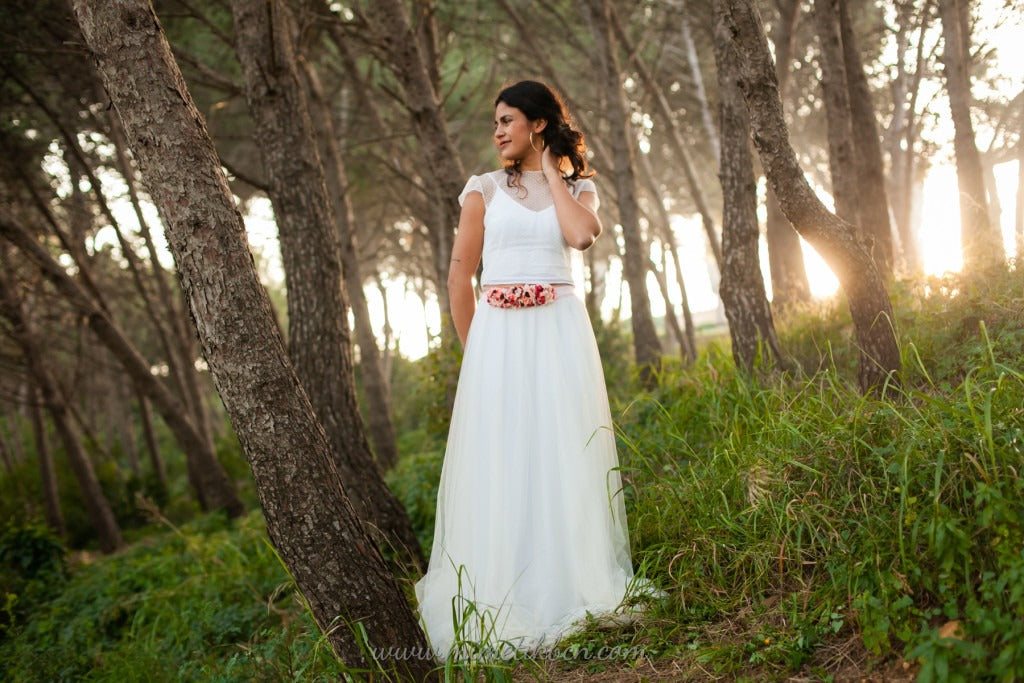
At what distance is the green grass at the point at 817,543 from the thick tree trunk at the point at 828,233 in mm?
169

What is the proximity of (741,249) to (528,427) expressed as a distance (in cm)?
273

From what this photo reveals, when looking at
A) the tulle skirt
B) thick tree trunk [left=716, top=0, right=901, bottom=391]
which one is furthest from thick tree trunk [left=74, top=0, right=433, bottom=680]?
thick tree trunk [left=716, top=0, right=901, bottom=391]

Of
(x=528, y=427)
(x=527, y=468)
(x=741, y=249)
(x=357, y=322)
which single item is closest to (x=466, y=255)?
(x=528, y=427)

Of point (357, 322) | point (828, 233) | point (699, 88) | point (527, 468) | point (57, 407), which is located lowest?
point (527, 468)

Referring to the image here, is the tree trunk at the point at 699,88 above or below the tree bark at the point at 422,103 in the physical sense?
above

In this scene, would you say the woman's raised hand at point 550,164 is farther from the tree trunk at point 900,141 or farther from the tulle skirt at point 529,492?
the tree trunk at point 900,141

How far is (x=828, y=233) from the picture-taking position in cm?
428

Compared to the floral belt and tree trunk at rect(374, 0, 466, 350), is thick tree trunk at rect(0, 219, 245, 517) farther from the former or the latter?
the floral belt

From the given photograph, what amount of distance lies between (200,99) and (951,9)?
1074 cm

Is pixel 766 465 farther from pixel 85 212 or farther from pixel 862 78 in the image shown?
pixel 85 212

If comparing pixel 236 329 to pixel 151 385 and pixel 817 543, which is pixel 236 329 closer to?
pixel 817 543

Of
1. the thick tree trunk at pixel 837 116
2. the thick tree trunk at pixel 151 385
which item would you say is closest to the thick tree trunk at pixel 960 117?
the thick tree trunk at pixel 837 116

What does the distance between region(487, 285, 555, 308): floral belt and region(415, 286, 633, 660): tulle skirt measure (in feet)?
0.12

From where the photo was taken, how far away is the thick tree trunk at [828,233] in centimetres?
425
